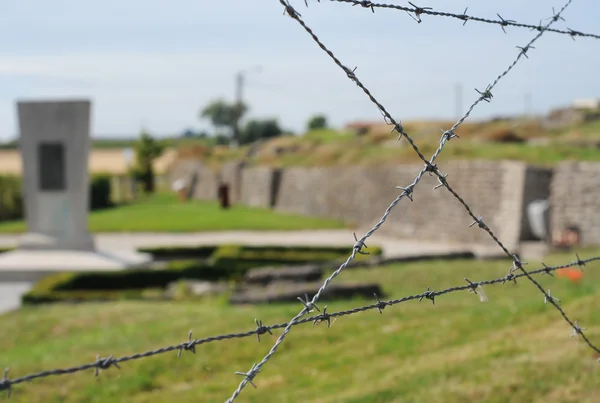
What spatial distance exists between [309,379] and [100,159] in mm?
60830

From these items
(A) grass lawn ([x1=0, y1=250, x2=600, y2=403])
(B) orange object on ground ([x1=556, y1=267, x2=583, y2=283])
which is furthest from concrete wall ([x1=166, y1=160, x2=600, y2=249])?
(A) grass lawn ([x1=0, y1=250, x2=600, y2=403])

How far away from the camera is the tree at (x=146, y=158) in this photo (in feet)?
144

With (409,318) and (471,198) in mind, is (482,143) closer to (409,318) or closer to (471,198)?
(471,198)

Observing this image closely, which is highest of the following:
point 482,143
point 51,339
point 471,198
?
point 482,143

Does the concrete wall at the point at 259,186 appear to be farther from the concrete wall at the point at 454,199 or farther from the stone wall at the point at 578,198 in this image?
the stone wall at the point at 578,198

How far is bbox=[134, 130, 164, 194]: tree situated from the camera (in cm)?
4403

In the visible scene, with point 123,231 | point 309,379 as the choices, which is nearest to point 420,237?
point 123,231

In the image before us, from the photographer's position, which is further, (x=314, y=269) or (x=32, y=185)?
(x=32, y=185)

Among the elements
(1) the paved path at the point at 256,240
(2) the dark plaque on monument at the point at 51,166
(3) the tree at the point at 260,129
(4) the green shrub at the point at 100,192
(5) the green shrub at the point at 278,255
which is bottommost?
(1) the paved path at the point at 256,240

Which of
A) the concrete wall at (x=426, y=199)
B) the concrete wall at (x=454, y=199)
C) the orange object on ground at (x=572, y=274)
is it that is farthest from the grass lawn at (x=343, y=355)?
the concrete wall at (x=426, y=199)

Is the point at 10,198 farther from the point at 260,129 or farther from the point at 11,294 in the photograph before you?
the point at 260,129

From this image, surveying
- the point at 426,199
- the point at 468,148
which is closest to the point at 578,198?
the point at 426,199

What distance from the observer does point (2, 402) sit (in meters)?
5.94

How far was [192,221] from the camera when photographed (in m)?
26.0
